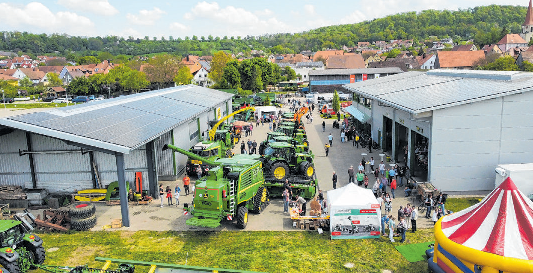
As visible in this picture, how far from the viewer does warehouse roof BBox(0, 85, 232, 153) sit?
52.6ft

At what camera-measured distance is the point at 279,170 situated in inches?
788

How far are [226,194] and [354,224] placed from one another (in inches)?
203

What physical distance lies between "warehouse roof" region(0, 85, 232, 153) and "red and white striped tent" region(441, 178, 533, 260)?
12.6 m

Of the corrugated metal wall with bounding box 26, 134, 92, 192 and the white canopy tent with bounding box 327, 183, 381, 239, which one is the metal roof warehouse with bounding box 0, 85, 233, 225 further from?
the white canopy tent with bounding box 327, 183, 381, 239

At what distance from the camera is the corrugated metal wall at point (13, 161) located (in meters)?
19.7

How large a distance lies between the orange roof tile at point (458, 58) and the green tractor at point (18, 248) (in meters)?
87.0

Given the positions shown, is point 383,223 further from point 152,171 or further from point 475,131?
point 152,171

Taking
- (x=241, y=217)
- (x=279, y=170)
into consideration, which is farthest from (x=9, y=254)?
(x=279, y=170)

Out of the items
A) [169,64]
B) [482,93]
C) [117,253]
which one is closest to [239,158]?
[117,253]

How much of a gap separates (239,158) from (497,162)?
42.7ft

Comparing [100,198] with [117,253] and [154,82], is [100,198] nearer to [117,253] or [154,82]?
[117,253]

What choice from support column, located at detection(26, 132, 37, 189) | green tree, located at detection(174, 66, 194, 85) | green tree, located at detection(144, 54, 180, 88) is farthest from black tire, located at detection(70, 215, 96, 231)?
green tree, located at detection(144, 54, 180, 88)

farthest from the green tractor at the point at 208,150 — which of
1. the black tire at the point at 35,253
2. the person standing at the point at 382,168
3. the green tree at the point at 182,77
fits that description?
the green tree at the point at 182,77

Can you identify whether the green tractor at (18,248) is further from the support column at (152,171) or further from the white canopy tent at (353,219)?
the white canopy tent at (353,219)
